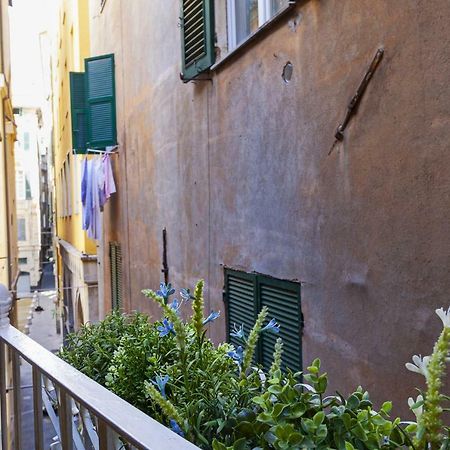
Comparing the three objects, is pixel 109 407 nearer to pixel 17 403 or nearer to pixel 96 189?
pixel 17 403

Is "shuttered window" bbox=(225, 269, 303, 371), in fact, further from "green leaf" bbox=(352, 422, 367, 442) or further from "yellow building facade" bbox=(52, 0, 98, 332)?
"yellow building facade" bbox=(52, 0, 98, 332)

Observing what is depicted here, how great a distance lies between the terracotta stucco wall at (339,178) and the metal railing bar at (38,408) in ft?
6.26

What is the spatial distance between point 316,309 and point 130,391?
7.09 ft

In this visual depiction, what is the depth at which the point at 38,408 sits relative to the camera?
88.4 inches

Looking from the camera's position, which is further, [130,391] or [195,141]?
[195,141]

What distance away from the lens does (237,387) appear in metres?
1.79

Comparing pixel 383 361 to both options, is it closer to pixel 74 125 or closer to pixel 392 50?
pixel 392 50

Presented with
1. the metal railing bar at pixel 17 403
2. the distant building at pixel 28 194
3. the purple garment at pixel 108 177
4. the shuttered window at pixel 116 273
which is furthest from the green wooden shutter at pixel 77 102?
the distant building at pixel 28 194

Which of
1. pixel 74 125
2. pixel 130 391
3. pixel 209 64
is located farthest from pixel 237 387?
pixel 74 125

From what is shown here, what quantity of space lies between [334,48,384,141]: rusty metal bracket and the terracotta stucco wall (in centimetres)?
6

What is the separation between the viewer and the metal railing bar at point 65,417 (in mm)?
1834

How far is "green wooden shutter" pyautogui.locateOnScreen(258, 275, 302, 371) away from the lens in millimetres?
4680

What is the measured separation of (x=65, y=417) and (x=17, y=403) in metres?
0.72

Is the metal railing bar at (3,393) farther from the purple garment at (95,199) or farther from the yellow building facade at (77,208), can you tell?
the yellow building facade at (77,208)
